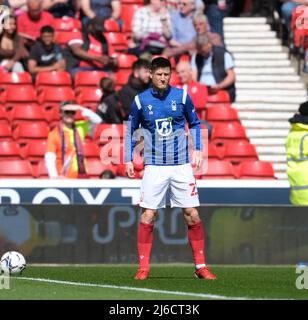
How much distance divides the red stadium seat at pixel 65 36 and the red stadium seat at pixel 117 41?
759mm

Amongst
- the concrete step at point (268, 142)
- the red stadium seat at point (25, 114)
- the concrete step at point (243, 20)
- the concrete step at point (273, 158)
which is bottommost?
the concrete step at point (273, 158)

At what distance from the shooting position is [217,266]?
1424 cm

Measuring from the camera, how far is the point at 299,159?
12.6m

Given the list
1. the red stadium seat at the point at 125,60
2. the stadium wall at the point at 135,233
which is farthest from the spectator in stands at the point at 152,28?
the stadium wall at the point at 135,233

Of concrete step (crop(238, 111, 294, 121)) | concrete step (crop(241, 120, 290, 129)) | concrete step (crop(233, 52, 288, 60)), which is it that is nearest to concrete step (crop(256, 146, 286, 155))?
concrete step (crop(241, 120, 290, 129))

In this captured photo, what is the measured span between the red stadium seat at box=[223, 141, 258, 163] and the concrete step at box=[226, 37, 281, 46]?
3.90 m

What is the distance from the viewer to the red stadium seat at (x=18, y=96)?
18.2 meters

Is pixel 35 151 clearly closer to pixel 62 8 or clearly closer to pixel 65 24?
pixel 65 24

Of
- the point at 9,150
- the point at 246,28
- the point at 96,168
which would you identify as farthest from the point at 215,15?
the point at 9,150

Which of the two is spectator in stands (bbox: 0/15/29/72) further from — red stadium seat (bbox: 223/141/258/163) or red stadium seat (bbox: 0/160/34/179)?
red stadium seat (bbox: 223/141/258/163)

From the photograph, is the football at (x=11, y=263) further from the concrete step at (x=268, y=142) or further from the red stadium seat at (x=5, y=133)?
the concrete step at (x=268, y=142)

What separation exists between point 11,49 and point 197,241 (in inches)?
316

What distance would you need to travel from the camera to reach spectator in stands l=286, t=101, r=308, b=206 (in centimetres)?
1252
